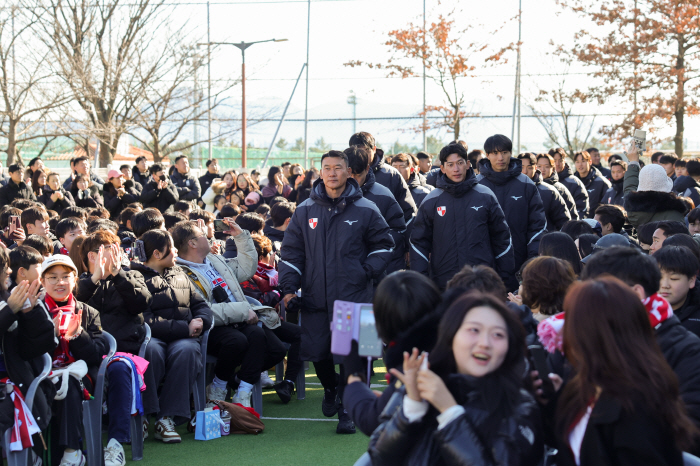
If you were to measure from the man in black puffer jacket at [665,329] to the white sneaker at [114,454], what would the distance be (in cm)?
307

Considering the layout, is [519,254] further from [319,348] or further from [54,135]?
[54,135]

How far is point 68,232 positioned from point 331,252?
255 centimetres

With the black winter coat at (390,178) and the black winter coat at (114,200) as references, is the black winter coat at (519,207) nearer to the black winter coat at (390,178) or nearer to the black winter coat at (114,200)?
the black winter coat at (390,178)

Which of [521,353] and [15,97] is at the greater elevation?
[15,97]

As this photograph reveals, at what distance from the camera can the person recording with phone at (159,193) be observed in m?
11.2

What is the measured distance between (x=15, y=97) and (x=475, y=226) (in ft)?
51.7

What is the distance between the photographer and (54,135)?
19.8 m

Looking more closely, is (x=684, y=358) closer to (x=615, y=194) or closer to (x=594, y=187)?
(x=615, y=194)

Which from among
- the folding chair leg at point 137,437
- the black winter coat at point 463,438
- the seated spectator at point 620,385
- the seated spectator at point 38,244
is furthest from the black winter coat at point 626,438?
the seated spectator at point 38,244

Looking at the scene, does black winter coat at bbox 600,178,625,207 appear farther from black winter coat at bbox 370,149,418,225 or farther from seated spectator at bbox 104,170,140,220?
seated spectator at bbox 104,170,140,220

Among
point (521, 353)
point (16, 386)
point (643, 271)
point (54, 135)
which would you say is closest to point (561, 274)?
point (643, 271)

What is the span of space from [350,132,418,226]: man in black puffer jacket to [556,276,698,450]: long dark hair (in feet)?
14.0

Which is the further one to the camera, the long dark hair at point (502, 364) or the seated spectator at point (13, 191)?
the seated spectator at point (13, 191)

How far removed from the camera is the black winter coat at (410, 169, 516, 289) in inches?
222
